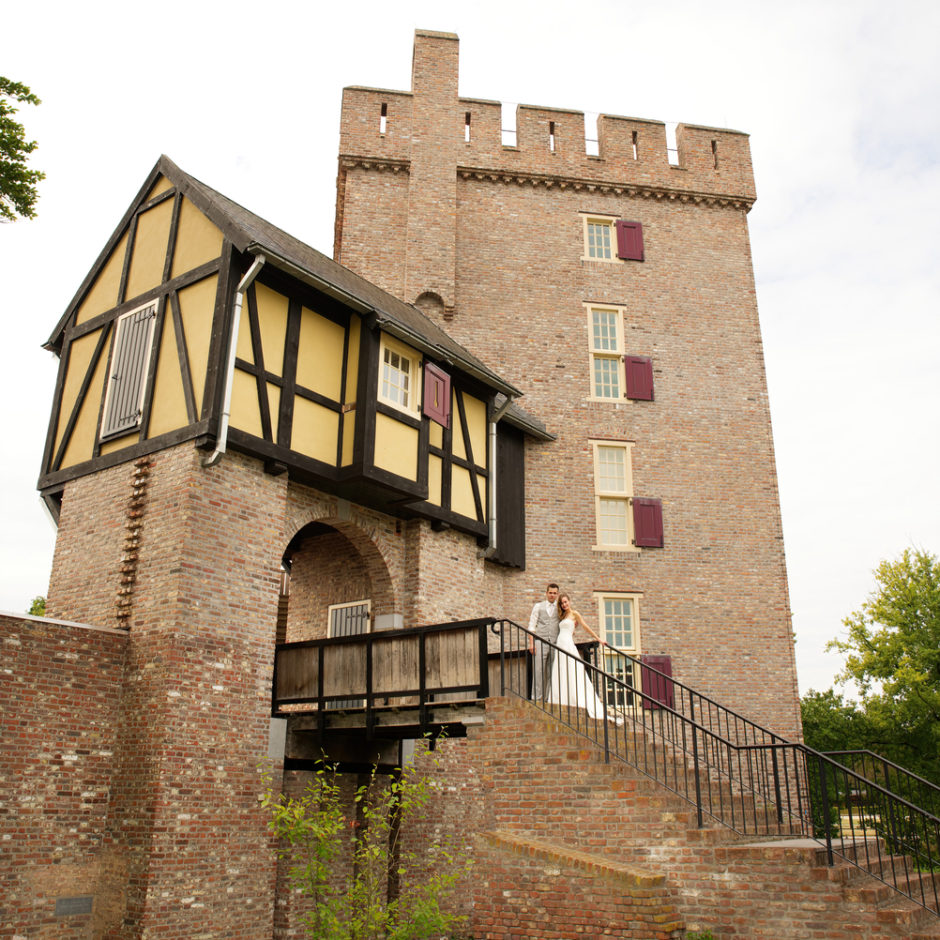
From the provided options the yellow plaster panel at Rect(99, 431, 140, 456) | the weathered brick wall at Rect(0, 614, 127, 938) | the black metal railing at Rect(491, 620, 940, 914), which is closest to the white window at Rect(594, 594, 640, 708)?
the black metal railing at Rect(491, 620, 940, 914)

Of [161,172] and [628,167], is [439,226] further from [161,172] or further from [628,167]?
[161,172]

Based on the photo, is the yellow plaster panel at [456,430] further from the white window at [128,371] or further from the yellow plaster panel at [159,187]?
the yellow plaster panel at [159,187]

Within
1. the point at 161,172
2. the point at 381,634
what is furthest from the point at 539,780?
the point at 161,172

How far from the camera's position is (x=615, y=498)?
A: 1870 cm

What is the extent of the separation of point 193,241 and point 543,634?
7734 mm

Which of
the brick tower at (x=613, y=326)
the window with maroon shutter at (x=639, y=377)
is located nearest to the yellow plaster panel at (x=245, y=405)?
the brick tower at (x=613, y=326)

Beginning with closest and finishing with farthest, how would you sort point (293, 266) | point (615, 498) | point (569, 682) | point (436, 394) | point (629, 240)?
1. point (569, 682)
2. point (293, 266)
3. point (436, 394)
4. point (615, 498)
5. point (629, 240)

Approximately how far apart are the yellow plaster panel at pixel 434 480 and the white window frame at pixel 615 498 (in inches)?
188

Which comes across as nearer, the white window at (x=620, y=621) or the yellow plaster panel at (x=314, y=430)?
the yellow plaster panel at (x=314, y=430)

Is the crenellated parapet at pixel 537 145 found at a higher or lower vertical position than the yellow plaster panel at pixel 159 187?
higher

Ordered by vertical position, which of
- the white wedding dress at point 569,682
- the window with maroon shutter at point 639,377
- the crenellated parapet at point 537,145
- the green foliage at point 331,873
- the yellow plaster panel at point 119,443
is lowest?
the green foliage at point 331,873

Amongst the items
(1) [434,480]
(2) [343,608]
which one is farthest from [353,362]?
(2) [343,608]

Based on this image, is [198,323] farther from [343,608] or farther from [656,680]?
[656,680]

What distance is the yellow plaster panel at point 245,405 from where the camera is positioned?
11.6 m
